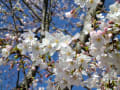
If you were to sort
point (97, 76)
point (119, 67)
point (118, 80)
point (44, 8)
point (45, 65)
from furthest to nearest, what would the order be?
point (44, 8) < point (97, 76) < point (118, 80) < point (45, 65) < point (119, 67)

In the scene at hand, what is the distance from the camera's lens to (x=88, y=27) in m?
1.15

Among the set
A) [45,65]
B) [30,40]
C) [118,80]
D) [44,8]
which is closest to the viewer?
[30,40]

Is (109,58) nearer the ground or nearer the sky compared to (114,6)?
nearer the ground

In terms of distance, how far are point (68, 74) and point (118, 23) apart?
588mm

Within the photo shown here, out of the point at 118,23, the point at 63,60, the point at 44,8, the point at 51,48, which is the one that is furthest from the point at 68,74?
the point at 44,8

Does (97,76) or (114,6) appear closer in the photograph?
(114,6)

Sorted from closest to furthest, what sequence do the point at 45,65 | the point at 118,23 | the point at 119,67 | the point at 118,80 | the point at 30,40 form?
the point at 118,23 < the point at 119,67 < the point at 30,40 < the point at 45,65 < the point at 118,80

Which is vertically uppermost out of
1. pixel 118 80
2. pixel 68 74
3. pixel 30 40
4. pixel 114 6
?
pixel 114 6

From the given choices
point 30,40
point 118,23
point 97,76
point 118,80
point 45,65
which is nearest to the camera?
point 118,23

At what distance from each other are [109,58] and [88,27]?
31cm

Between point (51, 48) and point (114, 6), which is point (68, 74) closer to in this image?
point (51, 48)

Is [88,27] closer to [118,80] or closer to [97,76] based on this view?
[118,80]

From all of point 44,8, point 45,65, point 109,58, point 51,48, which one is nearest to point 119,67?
point 109,58

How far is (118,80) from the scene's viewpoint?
63.2 inches
